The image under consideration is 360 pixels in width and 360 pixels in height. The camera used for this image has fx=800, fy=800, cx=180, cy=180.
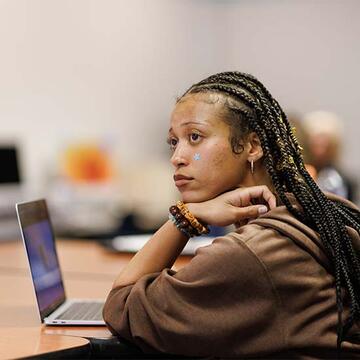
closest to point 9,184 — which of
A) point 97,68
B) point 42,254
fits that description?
point 97,68

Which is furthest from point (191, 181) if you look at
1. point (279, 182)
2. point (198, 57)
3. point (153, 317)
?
point (198, 57)

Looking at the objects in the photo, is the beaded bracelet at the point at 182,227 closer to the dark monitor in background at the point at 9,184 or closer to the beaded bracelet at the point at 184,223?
the beaded bracelet at the point at 184,223

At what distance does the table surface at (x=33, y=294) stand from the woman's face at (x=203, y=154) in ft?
1.13

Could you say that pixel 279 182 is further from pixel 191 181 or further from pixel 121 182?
pixel 121 182

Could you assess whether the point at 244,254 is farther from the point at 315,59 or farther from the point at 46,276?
the point at 315,59

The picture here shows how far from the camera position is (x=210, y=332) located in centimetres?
135

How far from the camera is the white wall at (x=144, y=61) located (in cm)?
538

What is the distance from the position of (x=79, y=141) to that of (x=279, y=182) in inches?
162

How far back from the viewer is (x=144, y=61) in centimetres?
605

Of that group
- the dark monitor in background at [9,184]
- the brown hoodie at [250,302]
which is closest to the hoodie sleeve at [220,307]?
the brown hoodie at [250,302]

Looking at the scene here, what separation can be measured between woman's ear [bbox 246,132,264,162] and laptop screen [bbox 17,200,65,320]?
544 millimetres

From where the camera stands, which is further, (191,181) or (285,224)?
(191,181)

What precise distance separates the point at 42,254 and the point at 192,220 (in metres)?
0.50

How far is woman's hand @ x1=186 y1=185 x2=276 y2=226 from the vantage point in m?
1.51
